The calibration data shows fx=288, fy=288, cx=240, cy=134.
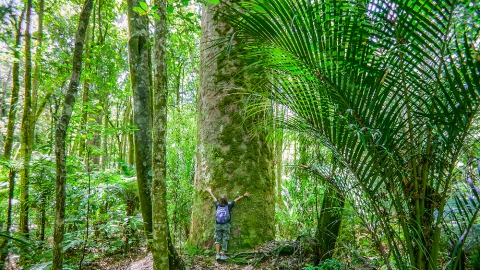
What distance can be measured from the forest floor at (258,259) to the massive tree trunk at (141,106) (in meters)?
0.96

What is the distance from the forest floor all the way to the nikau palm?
6.15 feet

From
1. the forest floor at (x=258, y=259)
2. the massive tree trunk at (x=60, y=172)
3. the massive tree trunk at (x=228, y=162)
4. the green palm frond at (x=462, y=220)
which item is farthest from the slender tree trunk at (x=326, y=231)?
the massive tree trunk at (x=60, y=172)

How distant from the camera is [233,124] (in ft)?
16.9

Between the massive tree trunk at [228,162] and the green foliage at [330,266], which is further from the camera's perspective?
the massive tree trunk at [228,162]

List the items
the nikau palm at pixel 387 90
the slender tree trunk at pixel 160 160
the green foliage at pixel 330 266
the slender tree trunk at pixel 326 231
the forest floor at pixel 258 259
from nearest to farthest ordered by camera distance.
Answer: the nikau palm at pixel 387 90
the slender tree trunk at pixel 160 160
the green foliage at pixel 330 266
the slender tree trunk at pixel 326 231
the forest floor at pixel 258 259

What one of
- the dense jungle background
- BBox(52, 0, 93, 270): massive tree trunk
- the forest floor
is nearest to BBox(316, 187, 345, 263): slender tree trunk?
the dense jungle background

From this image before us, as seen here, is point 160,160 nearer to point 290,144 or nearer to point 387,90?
point 290,144

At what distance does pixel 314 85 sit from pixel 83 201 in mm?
3792

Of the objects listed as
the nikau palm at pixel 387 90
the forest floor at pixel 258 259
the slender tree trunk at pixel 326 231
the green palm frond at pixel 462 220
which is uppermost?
the nikau palm at pixel 387 90

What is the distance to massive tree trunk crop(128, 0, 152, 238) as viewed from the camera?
12.1 feet

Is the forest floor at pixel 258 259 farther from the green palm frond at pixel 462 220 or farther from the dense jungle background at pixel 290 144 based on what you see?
the green palm frond at pixel 462 220

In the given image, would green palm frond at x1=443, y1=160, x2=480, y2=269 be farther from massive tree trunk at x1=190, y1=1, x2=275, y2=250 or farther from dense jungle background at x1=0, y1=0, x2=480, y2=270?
massive tree trunk at x1=190, y1=1, x2=275, y2=250

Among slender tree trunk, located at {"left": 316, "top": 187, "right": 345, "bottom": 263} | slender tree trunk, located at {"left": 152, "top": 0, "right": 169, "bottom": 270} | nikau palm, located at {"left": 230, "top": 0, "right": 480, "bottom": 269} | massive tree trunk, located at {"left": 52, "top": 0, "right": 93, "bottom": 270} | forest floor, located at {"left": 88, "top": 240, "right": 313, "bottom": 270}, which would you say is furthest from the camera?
forest floor, located at {"left": 88, "top": 240, "right": 313, "bottom": 270}

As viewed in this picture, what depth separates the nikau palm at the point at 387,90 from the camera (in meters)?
1.78
